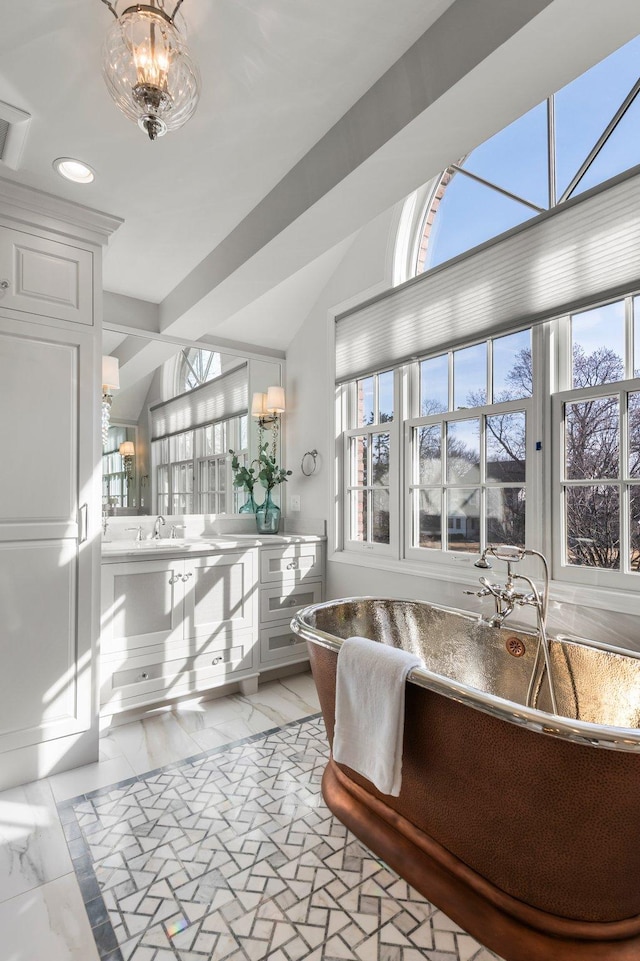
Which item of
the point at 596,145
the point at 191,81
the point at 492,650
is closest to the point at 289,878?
the point at 492,650

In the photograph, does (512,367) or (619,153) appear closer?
(619,153)

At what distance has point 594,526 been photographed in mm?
2082

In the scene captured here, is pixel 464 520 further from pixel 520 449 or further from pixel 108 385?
pixel 108 385

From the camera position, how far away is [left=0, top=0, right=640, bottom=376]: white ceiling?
1.35m

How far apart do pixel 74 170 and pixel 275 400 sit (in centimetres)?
192

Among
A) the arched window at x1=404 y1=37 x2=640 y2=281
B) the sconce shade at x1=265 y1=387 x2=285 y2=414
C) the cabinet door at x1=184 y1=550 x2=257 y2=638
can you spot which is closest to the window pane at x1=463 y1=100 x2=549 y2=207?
the arched window at x1=404 y1=37 x2=640 y2=281

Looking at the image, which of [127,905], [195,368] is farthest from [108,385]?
[127,905]

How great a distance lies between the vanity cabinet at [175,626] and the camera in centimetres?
252

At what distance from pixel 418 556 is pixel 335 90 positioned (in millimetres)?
2181

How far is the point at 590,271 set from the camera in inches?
79.0

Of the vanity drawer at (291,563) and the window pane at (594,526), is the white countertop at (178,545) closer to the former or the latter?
the vanity drawer at (291,563)

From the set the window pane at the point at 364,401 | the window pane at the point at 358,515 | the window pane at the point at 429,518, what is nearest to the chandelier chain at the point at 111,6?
the window pane at the point at 364,401

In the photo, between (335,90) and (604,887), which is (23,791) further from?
(335,90)

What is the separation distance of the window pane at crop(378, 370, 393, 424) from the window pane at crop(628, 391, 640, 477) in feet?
4.50
